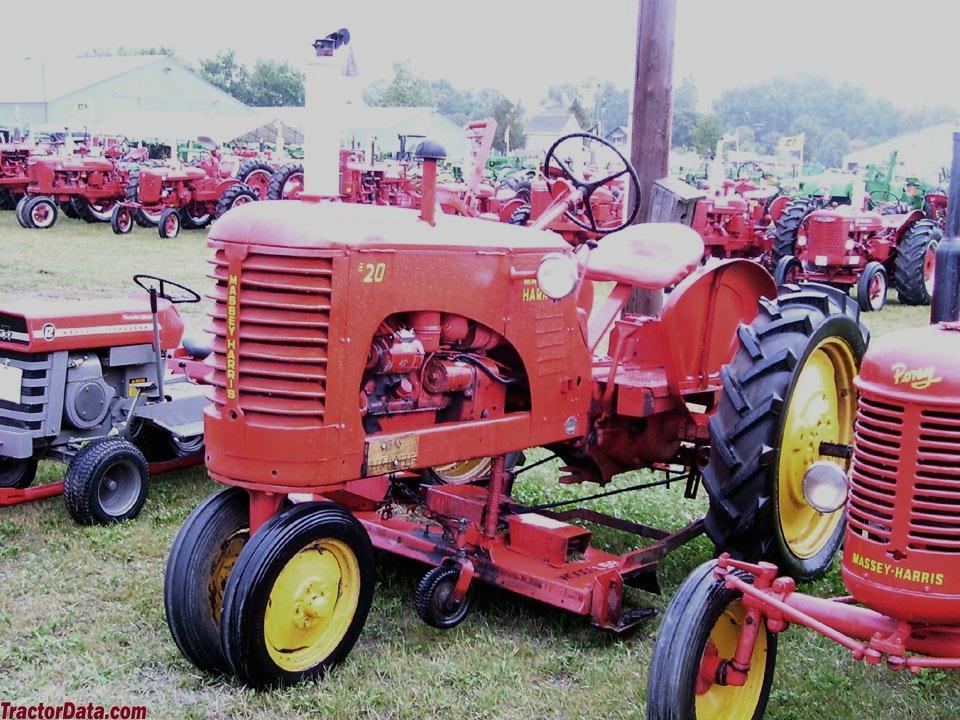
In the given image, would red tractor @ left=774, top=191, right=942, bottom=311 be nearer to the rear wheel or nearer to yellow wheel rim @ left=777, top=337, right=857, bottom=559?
the rear wheel

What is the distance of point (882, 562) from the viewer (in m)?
2.65

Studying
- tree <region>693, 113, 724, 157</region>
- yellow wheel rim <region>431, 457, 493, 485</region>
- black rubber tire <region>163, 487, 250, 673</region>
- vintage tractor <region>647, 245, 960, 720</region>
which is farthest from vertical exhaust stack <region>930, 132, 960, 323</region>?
tree <region>693, 113, 724, 157</region>

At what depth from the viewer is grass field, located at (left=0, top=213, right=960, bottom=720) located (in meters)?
3.45

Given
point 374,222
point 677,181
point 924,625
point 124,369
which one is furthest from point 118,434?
point 924,625

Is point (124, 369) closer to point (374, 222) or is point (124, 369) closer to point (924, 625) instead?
point (374, 222)

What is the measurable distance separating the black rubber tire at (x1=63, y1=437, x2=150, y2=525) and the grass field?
0.27 ft

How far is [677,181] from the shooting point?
240 inches

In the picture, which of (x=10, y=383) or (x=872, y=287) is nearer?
(x=10, y=383)

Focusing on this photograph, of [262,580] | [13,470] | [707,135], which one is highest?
[707,135]

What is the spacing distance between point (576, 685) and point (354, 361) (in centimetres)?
132

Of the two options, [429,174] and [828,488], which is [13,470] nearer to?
[429,174]

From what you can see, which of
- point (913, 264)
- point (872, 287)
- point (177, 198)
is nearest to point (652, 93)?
point (872, 287)

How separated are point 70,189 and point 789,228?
41.5ft

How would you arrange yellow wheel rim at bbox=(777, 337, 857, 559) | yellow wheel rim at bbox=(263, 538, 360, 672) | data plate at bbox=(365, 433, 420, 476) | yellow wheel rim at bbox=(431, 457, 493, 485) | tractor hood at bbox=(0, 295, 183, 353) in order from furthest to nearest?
yellow wheel rim at bbox=(431, 457, 493, 485) < tractor hood at bbox=(0, 295, 183, 353) < yellow wheel rim at bbox=(777, 337, 857, 559) < data plate at bbox=(365, 433, 420, 476) < yellow wheel rim at bbox=(263, 538, 360, 672)
